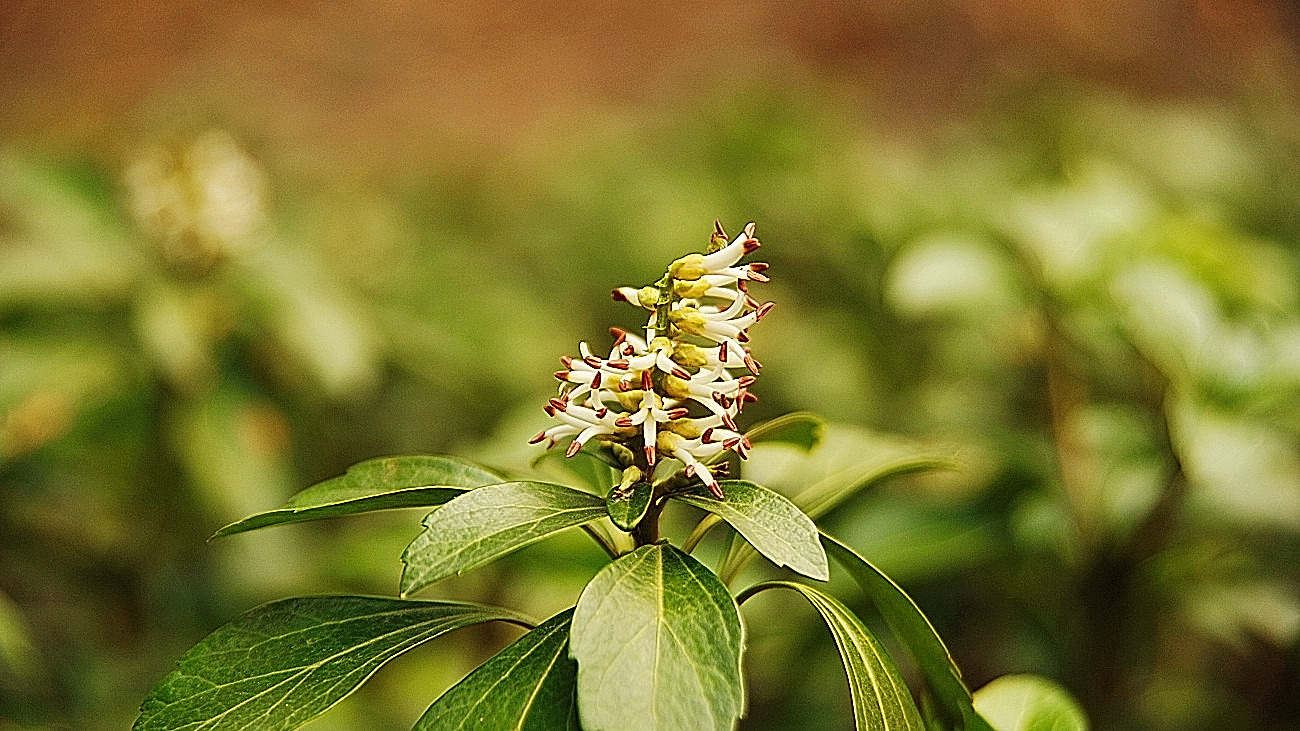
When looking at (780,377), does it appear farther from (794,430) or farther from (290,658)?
(290,658)

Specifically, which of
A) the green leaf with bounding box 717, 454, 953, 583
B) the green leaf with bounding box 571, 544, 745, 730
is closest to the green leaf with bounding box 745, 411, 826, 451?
the green leaf with bounding box 717, 454, 953, 583

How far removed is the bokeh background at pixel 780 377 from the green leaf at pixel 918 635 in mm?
171

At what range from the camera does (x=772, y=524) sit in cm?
48

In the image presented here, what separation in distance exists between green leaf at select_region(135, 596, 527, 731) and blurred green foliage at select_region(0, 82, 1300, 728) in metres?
0.20

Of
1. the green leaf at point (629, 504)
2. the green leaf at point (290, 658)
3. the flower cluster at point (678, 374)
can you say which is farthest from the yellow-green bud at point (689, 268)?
the green leaf at point (290, 658)

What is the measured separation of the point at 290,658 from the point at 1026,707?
447 millimetres

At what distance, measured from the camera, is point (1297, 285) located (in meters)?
1.35

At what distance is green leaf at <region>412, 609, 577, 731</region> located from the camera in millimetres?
464

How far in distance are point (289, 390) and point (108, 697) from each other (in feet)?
1.41

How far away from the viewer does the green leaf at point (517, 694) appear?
464 millimetres

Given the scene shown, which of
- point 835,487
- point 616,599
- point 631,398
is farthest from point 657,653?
point 835,487

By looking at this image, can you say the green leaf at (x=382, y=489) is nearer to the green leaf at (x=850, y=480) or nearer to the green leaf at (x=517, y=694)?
the green leaf at (x=517, y=694)

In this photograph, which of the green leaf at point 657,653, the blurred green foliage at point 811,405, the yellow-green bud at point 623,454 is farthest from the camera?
the blurred green foliage at point 811,405

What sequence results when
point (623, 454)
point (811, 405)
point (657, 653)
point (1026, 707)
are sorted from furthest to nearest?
point (811, 405), point (1026, 707), point (623, 454), point (657, 653)
